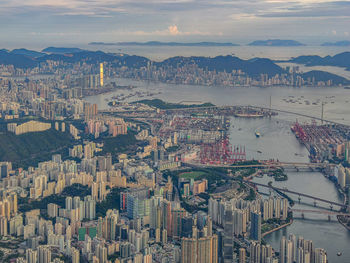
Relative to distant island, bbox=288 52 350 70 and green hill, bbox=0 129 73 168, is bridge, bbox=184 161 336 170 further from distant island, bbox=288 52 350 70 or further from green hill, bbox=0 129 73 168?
distant island, bbox=288 52 350 70

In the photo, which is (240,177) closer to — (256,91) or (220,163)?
(220,163)

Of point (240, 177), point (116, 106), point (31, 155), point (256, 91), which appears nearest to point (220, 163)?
point (240, 177)

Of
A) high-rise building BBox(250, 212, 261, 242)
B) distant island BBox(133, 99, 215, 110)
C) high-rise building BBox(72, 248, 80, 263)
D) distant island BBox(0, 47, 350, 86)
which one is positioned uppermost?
distant island BBox(0, 47, 350, 86)

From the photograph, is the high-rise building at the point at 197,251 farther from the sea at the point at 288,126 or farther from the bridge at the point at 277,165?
the bridge at the point at 277,165

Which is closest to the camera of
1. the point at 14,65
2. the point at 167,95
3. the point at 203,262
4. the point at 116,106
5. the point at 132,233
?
the point at 203,262

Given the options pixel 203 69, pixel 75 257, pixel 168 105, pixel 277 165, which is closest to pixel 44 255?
pixel 75 257

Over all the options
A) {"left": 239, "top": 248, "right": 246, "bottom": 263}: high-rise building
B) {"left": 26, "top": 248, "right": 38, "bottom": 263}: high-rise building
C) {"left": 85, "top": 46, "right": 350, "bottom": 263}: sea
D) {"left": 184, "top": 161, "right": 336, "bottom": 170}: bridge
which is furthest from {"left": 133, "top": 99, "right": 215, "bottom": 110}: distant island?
{"left": 26, "top": 248, "right": 38, "bottom": 263}: high-rise building
